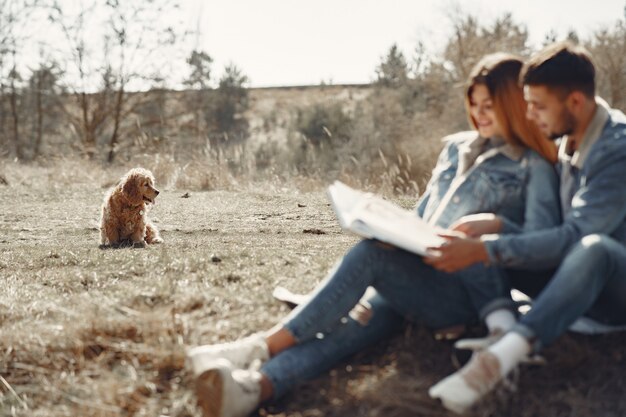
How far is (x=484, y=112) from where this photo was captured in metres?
3.19

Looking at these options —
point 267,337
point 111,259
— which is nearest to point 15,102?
point 111,259

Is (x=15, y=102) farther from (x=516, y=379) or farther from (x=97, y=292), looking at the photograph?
(x=516, y=379)

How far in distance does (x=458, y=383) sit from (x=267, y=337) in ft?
2.75

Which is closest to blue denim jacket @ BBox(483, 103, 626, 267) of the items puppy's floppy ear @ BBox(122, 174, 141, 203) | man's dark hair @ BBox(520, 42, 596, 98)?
man's dark hair @ BBox(520, 42, 596, 98)

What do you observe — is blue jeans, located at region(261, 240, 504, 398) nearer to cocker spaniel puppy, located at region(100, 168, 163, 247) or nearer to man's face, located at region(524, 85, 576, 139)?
man's face, located at region(524, 85, 576, 139)

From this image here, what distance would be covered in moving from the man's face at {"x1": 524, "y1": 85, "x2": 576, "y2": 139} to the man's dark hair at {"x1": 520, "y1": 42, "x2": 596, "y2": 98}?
27mm

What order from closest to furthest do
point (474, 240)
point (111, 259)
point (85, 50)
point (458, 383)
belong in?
point (458, 383)
point (474, 240)
point (111, 259)
point (85, 50)

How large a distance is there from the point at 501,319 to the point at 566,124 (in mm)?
779

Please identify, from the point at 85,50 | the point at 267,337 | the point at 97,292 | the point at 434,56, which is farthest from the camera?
the point at 434,56

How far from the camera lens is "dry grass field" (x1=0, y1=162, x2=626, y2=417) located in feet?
9.42

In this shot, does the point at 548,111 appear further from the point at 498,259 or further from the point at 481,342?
the point at 481,342

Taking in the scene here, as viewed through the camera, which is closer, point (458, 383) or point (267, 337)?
point (458, 383)

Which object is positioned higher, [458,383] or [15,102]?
[15,102]

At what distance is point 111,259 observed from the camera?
5379 mm
